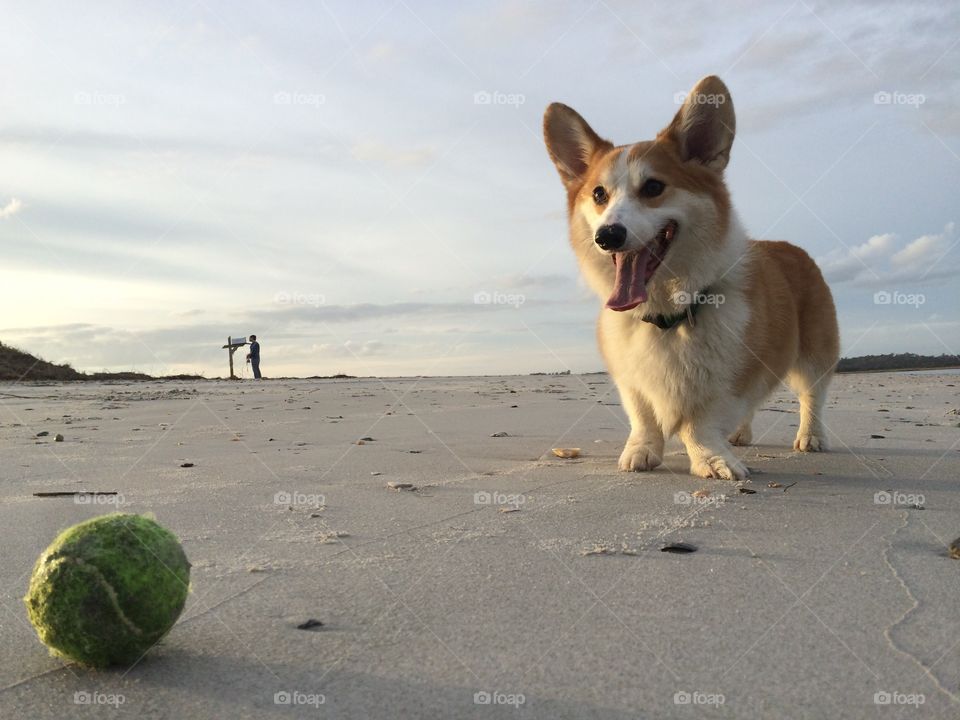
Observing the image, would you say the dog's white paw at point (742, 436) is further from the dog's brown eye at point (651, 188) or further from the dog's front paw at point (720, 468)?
the dog's brown eye at point (651, 188)

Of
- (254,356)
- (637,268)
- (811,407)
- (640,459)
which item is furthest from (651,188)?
(254,356)

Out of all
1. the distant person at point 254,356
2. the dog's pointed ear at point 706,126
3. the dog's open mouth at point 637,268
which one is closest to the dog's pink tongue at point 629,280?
the dog's open mouth at point 637,268

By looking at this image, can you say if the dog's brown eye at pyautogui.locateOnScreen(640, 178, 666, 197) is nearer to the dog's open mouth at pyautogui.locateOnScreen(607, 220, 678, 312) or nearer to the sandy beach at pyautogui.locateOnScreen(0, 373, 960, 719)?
the dog's open mouth at pyautogui.locateOnScreen(607, 220, 678, 312)

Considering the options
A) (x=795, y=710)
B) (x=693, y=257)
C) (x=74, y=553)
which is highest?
(x=693, y=257)

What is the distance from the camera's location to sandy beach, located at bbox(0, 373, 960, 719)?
130 centimetres

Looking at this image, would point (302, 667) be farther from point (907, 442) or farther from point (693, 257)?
point (907, 442)

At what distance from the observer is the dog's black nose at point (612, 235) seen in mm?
3113

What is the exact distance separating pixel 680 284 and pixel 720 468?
827 millimetres

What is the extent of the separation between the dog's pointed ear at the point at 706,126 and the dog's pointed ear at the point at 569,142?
363 millimetres

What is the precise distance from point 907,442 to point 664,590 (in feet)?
11.4

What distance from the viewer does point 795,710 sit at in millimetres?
1235

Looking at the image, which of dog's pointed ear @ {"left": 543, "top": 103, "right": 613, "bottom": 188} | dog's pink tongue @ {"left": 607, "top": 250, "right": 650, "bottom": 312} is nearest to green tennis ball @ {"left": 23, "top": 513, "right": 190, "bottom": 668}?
dog's pink tongue @ {"left": 607, "top": 250, "right": 650, "bottom": 312}

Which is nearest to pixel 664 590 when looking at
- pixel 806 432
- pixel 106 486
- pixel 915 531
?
pixel 915 531

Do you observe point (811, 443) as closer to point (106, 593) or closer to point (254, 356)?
point (106, 593)
